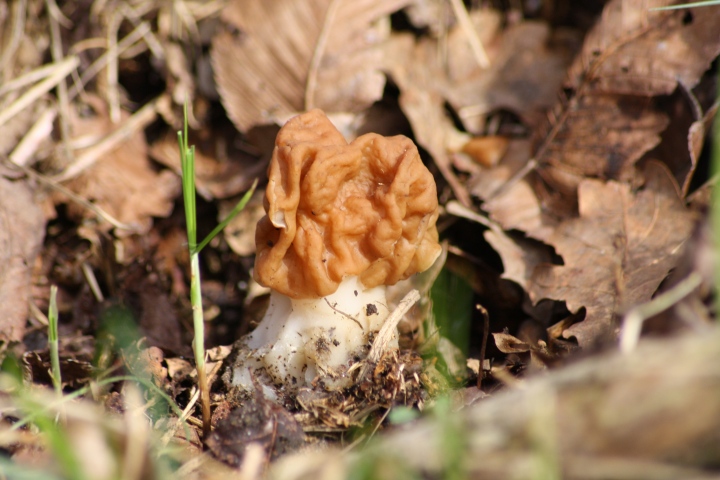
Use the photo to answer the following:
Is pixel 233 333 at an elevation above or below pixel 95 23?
below

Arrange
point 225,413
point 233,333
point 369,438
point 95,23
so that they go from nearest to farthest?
point 369,438
point 225,413
point 233,333
point 95,23

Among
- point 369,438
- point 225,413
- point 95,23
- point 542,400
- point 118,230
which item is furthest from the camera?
point 95,23

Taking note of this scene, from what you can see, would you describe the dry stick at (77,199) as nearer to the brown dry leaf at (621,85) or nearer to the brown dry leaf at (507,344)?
the brown dry leaf at (507,344)

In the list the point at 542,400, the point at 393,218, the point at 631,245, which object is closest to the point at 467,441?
the point at 542,400

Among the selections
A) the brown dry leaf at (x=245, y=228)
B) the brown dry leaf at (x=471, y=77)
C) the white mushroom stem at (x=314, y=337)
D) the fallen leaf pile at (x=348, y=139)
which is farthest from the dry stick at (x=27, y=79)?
the white mushroom stem at (x=314, y=337)

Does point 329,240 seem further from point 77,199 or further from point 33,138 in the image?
point 33,138

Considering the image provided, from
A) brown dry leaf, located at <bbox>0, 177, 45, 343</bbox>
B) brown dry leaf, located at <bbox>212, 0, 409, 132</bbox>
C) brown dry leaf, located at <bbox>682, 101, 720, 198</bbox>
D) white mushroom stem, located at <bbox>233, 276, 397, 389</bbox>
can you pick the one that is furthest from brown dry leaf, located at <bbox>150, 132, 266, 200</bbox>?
brown dry leaf, located at <bbox>682, 101, 720, 198</bbox>

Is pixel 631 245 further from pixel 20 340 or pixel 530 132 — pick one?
pixel 20 340

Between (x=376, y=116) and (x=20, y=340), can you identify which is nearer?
(x=20, y=340)
